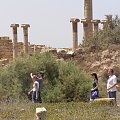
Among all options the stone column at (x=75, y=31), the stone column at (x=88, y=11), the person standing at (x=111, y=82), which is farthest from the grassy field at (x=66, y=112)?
the stone column at (x=88, y=11)

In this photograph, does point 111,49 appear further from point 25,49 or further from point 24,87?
point 25,49

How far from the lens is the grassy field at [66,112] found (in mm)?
11425

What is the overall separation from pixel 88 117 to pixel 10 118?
212 centimetres

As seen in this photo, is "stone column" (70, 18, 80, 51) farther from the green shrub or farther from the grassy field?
the grassy field

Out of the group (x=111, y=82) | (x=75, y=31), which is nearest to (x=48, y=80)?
(x=111, y=82)

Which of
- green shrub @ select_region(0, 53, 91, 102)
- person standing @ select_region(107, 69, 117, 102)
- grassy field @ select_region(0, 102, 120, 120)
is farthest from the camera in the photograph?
green shrub @ select_region(0, 53, 91, 102)

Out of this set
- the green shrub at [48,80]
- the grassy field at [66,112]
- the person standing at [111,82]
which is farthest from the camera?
the green shrub at [48,80]

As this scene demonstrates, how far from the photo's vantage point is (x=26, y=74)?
22.4m

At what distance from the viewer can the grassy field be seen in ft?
37.5

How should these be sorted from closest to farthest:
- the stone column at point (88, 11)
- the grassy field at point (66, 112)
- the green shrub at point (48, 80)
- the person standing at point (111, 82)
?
the grassy field at point (66, 112) → the person standing at point (111, 82) → the green shrub at point (48, 80) → the stone column at point (88, 11)

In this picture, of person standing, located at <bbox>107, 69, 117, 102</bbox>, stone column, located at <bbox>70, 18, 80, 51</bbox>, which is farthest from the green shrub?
stone column, located at <bbox>70, 18, 80, 51</bbox>

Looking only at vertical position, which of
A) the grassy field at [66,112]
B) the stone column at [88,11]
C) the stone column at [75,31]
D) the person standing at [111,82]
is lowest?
the grassy field at [66,112]

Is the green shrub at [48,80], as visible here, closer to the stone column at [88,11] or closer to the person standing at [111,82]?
the person standing at [111,82]

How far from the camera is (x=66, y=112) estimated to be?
41.2 ft
